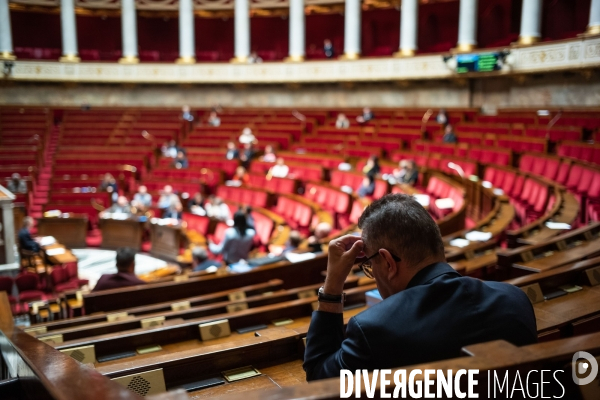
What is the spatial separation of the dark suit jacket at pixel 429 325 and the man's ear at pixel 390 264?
0.18 feet

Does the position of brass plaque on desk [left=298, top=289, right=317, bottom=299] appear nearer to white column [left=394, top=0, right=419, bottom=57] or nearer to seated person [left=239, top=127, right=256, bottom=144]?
seated person [left=239, top=127, right=256, bottom=144]

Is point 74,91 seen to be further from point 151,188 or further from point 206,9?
point 151,188

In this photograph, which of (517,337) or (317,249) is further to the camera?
(317,249)

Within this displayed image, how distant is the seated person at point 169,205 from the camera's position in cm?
913

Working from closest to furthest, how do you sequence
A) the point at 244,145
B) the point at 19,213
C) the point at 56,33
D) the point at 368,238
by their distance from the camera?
the point at 368,238 → the point at 19,213 → the point at 244,145 → the point at 56,33

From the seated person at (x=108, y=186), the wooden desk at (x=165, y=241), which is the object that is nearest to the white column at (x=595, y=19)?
the wooden desk at (x=165, y=241)

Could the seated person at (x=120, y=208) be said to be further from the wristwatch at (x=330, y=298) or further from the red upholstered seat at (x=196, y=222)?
the wristwatch at (x=330, y=298)

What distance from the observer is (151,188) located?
11734 mm

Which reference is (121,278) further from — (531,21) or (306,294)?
(531,21)

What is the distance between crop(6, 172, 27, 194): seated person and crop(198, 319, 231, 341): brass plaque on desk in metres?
9.71

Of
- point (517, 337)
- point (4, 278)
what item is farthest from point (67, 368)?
point (4, 278)

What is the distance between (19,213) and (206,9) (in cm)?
1176

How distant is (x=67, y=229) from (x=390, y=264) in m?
9.29

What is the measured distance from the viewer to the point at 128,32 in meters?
18.0
